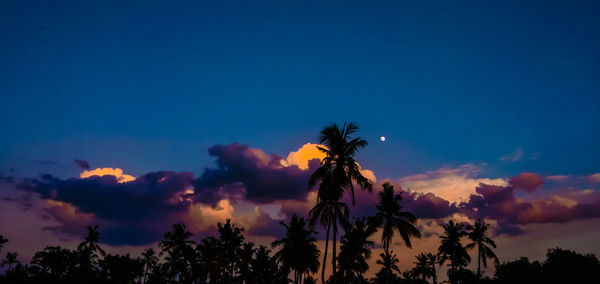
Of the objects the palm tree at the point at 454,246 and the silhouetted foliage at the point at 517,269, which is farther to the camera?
the silhouetted foliage at the point at 517,269

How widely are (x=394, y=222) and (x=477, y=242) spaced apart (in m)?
35.3

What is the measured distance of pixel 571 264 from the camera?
92.6 m

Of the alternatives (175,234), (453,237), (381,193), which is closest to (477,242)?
(453,237)

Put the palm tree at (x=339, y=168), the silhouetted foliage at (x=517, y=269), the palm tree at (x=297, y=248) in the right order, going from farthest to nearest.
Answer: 1. the silhouetted foliage at (x=517, y=269)
2. the palm tree at (x=297, y=248)
3. the palm tree at (x=339, y=168)

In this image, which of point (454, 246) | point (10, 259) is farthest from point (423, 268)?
point (10, 259)

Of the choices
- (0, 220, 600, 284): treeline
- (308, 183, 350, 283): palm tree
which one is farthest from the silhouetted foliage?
(308, 183, 350, 283): palm tree

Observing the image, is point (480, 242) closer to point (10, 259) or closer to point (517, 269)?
point (517, 269)

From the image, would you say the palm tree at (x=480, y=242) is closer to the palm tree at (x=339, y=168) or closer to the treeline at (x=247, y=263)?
the treeline at (x=247, y=263)

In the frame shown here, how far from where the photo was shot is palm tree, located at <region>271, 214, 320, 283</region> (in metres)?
50.5

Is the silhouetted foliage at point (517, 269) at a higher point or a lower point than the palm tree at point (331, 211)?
lower

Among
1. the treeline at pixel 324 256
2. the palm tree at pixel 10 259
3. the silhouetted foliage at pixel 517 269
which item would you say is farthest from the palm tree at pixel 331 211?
the palm tree at pixel 10 259

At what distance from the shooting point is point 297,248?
5097cm

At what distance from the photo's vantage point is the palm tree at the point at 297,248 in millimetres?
50531

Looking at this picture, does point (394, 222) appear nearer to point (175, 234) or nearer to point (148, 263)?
point (175, 234)
